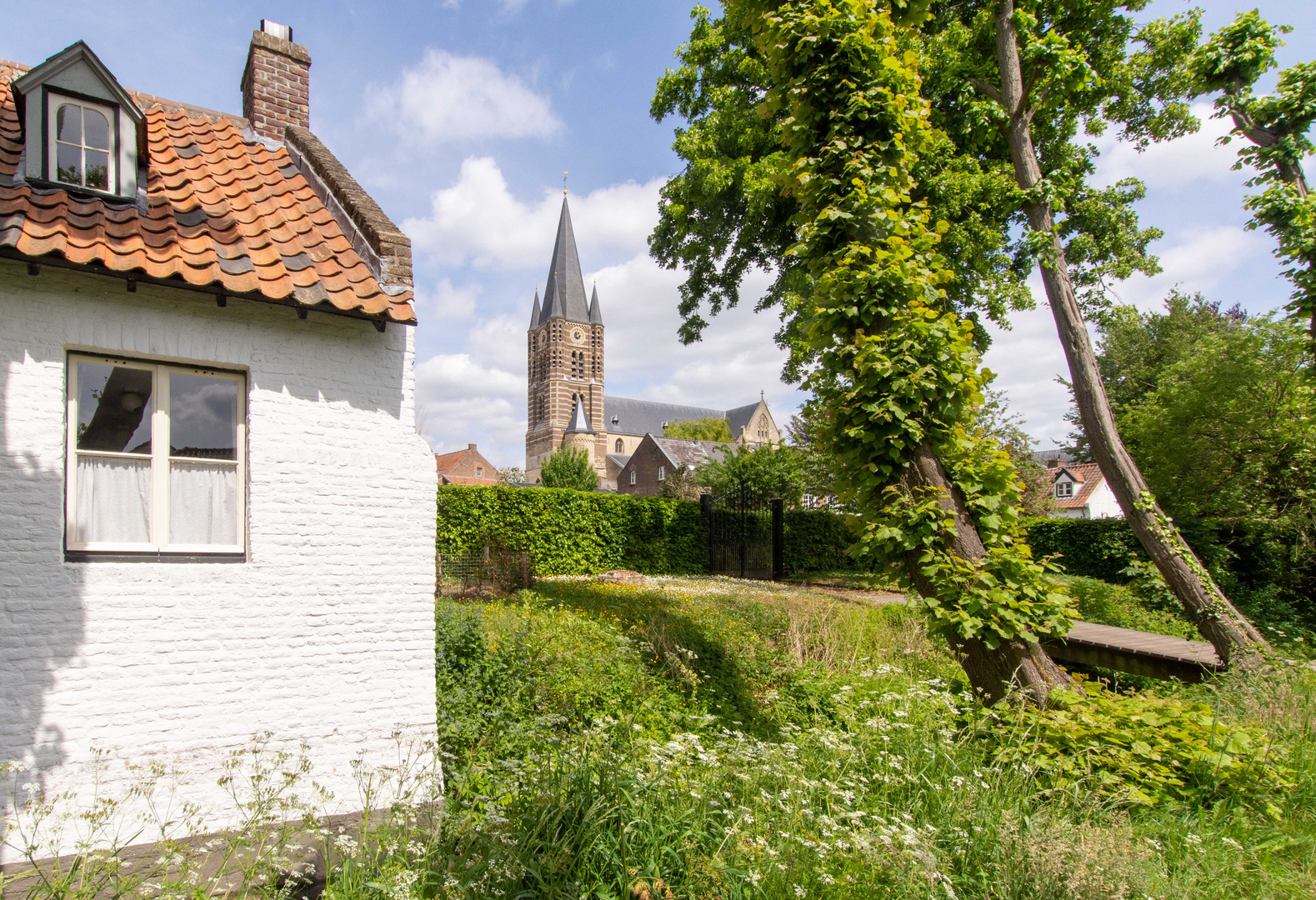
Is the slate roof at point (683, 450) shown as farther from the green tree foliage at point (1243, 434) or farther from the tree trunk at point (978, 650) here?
the tree trunk at point (978, 650)

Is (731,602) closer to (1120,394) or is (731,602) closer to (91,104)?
(91,104)

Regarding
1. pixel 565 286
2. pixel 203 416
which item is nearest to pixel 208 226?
pixel 203 416

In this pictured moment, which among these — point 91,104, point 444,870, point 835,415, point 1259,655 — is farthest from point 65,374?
point 1259,655

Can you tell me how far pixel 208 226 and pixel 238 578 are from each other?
9.66ft

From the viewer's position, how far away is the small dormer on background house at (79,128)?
5.39 m

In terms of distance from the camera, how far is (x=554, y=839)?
131 inches

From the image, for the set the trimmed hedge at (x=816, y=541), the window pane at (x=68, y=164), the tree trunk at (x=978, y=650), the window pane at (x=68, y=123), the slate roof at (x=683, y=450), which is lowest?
the trimmed hedge at (x=816, y=541)

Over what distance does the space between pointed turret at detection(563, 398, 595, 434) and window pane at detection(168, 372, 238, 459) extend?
69.8 meters

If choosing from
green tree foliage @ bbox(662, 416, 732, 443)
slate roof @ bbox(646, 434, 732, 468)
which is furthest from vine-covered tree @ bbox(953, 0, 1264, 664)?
green tree foliage @ bbox(662, 416, 732, 443)

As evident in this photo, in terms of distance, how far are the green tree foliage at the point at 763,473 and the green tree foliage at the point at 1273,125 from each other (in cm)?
1781

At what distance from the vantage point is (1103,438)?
9.13 m

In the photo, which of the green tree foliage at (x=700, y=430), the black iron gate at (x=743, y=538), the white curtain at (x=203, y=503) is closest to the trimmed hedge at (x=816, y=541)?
the black iron gate at (x=743, y=538)

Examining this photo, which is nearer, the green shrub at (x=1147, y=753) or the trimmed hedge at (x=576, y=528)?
the green shrub at (x=1147, y=753)

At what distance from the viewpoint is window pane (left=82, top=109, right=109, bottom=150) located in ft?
18.4
